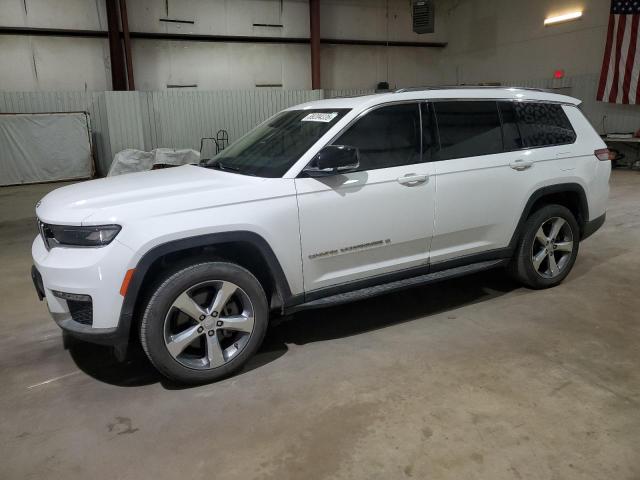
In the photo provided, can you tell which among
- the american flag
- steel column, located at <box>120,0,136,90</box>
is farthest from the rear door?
steel column, located at <box>120,0,136,90</box>

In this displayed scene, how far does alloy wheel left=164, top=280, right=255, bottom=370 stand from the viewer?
2.75m

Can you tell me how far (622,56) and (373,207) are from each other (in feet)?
43.8

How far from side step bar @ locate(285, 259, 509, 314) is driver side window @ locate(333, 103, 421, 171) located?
827 mm

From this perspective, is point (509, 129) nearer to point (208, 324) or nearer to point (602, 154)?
point (602, 154)

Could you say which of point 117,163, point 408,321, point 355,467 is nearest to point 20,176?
point 117,163

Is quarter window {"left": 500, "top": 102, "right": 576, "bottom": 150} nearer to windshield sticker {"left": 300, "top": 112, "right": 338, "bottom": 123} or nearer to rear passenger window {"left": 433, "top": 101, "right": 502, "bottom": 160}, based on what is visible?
rear passenger window {"left": 433, "top": 101, "right": 502, "bottom": 160}

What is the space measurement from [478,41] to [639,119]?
6.72m

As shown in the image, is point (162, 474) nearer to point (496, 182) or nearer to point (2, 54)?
point (496, 182)

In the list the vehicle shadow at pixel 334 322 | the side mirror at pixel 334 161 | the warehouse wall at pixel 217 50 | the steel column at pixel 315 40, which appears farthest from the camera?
the steel column at pixel 315 40

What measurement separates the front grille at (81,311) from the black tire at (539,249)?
3.22m

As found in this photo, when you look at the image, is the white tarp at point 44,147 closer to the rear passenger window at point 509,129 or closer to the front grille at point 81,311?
the front grille at point 81,311

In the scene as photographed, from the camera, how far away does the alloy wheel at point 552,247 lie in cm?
409

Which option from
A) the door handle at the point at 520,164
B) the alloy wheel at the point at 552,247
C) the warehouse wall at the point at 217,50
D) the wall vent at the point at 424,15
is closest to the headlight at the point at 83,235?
the door handle at the point at 520,164

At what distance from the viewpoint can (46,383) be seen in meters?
2.99
